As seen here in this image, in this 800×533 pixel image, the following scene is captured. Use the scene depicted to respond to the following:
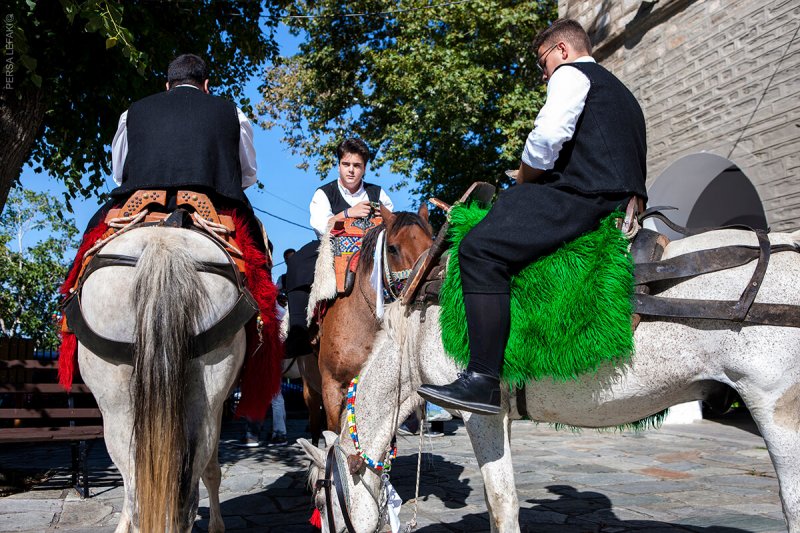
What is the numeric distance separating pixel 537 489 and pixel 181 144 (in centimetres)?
419

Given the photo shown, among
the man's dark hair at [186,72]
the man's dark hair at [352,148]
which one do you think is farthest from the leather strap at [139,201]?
the man's dark hair at [352,148]

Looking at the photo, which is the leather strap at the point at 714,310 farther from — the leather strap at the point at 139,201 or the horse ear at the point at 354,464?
the leather strap at the point at 139,201

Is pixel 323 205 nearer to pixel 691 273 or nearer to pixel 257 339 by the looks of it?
pixel 257 339

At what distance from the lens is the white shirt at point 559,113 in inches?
102

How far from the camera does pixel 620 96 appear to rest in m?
2.71

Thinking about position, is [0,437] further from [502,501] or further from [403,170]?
[403,170]

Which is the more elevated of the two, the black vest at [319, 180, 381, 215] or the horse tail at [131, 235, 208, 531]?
the black vest at [319, 180, 381, 215]

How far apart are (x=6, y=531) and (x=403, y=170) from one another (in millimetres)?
13985

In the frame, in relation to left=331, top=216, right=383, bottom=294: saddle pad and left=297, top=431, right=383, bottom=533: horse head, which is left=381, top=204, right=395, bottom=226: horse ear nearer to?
left=331, top=216, right=383, bottom=294: saddle pad

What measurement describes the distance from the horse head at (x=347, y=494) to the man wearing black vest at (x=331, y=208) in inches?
105

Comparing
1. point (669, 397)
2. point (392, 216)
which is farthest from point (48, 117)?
point (669, 397)

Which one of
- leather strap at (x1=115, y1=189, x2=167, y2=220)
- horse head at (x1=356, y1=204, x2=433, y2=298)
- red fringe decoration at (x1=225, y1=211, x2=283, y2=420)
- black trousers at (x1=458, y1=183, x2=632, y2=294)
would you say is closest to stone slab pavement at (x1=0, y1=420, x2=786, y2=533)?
red fringe decoration at (x1=225, y1=211, x2=283, y2=420)

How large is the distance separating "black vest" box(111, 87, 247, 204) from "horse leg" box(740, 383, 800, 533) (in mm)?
2593

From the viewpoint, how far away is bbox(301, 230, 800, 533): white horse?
7.50ft
